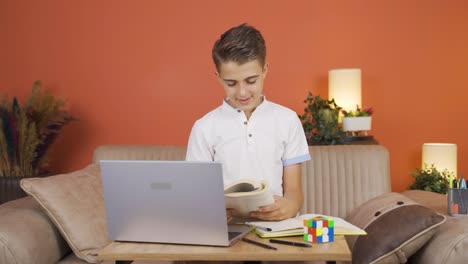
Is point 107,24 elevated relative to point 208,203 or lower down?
elevated

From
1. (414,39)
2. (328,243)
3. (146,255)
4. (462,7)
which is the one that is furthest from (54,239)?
(462,7)

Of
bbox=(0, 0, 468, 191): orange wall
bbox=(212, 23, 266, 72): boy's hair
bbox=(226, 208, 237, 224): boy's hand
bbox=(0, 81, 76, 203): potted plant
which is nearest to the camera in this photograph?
bbox=(226, 208, 237, 224): boy's hand

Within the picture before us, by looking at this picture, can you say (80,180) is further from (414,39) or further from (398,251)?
(414,39)

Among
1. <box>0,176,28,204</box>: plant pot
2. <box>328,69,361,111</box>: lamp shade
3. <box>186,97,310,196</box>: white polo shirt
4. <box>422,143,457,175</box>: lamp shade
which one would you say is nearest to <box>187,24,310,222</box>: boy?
<box>186,97,310,196</box>: white polo shirt

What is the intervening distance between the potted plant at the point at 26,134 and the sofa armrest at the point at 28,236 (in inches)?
51.2

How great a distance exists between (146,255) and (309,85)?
2.79 meters

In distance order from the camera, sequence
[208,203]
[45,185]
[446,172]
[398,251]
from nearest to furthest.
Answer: [208,203] → [398,251] → [45,185] → [446,172]

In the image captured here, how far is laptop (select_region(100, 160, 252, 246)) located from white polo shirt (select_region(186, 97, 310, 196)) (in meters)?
0.51

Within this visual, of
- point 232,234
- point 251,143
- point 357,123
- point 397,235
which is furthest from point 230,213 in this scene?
point 357,123

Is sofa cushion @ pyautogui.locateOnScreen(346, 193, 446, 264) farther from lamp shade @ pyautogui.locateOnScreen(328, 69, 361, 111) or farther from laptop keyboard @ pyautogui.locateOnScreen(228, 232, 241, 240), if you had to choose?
lamp shade @ pyautogui.locateOnScreen(328, 69, 361, 111)

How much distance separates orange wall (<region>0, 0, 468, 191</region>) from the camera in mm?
4121

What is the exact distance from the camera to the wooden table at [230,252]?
59.0 inches

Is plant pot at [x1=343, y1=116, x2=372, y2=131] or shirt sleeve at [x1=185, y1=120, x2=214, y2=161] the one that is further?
plant pot at [x1=343, y1=116, x2=372, y2=131]

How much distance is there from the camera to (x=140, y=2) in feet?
13.9
